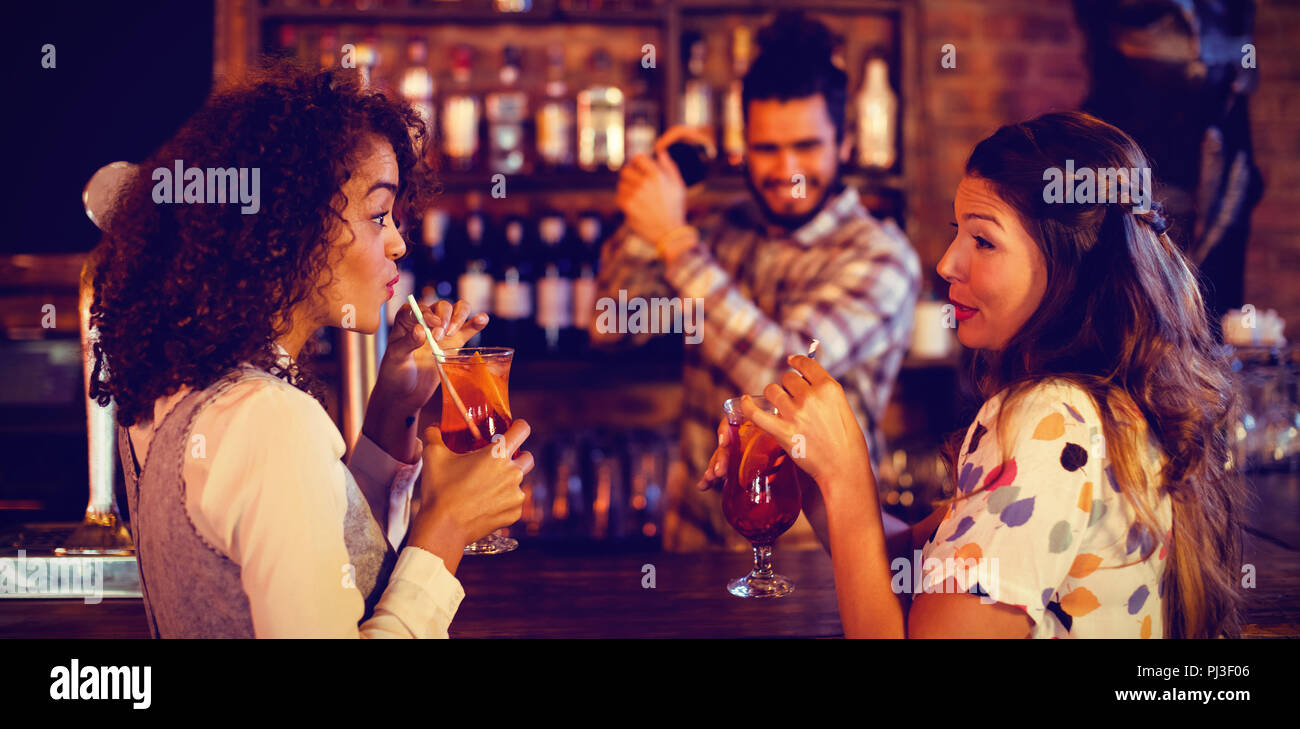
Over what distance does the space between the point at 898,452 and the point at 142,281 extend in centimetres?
280

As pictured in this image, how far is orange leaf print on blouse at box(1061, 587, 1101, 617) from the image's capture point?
104 cm

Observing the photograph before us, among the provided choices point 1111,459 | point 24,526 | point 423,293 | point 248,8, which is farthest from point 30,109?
point 1111,459

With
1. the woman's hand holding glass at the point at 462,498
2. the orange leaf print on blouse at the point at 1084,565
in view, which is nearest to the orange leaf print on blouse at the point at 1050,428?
the orange leaf print on blouse at the point at 1084,565

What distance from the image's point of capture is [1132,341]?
1079 millimetres

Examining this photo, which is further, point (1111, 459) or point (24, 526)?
point (24, 526)

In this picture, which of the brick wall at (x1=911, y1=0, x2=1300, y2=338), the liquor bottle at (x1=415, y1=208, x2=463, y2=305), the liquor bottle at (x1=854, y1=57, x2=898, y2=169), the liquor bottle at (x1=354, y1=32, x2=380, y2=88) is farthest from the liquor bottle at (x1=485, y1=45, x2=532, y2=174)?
the brick wall at (x1=911, y1=0, x2=1300, y2=338)

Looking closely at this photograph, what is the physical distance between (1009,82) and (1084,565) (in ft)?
10.2

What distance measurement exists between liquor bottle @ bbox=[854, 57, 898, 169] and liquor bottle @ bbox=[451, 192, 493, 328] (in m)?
1.38

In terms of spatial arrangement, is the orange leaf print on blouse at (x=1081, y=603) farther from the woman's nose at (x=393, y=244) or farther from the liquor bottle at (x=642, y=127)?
the liquor bottle at (x=642, y=127)

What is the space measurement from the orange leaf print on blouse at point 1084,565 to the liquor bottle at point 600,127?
254cm

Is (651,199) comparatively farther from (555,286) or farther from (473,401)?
(473,401)

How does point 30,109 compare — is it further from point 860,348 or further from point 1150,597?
point 1150,597

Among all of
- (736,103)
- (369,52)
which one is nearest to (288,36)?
(369,52)

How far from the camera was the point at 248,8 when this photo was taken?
10.7ft
